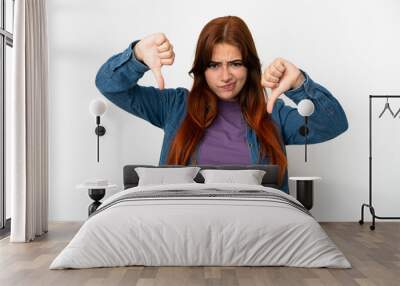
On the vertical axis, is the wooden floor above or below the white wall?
below

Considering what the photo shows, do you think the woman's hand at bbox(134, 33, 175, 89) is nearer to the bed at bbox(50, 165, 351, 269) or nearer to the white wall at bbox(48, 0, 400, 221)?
the bed at bbox(50, 165, 351, 269)

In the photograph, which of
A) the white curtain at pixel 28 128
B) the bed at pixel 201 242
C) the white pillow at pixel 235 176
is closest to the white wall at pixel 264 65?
the white curtain at pixel 28 128

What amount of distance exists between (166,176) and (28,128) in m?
1.31

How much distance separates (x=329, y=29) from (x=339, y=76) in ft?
1.72

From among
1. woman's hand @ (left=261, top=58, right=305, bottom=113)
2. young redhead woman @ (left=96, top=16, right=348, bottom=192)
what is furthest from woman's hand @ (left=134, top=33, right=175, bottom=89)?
young redhead woman @ (left=96, top=16, right=348, bottom=192)

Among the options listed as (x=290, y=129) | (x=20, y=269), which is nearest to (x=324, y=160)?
(x=290, y=129)

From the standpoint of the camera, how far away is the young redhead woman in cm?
618

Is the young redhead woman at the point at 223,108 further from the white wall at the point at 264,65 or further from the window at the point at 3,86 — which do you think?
the window at the point at 3,86

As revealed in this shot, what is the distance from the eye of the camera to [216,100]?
6320 millimetres

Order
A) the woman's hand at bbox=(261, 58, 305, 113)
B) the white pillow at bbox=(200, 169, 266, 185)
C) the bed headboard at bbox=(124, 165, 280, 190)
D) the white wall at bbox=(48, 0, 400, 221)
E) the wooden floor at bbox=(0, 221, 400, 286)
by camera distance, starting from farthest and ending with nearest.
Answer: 1. the white wall at bbox=(48, 0, 400, 221)
2. the bed headboard at bbox=(124, 165, 280, 190)
3. the white pillow at bbox=(200, 169, 266, 185)
4. the woman's hand at bbox=(261, 58, 305, 113)
5. the wooden floor at bbox=(0, 221, 400, 286)

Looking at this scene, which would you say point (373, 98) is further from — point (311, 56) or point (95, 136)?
point (95, 136)

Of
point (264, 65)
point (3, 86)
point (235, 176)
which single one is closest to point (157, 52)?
point (235, 176)

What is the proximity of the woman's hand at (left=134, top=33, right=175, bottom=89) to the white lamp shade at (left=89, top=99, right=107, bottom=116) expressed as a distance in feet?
3.72

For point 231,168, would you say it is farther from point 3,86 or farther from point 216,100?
point 3,86
